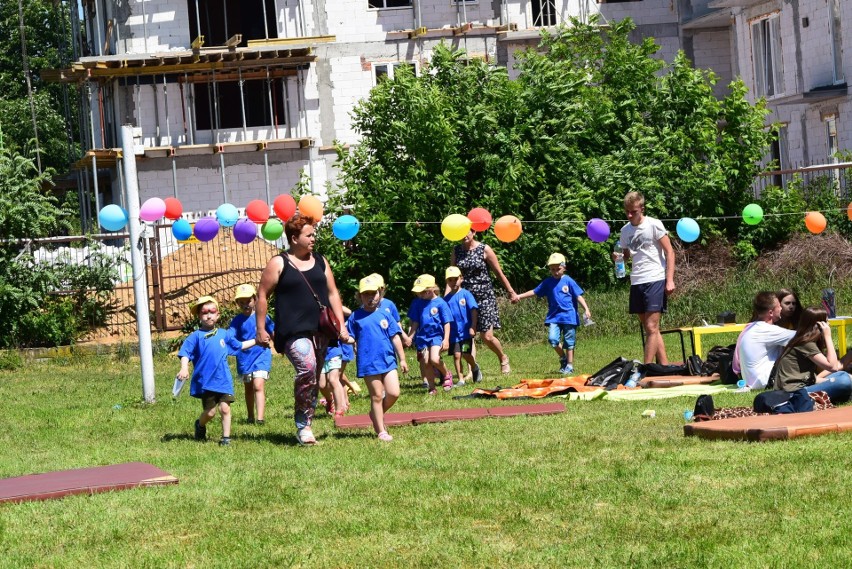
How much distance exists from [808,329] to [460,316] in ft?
17.7

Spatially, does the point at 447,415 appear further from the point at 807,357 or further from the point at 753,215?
the point at 753,215

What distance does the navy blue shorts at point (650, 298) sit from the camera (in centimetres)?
1542

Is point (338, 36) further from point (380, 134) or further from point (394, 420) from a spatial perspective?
point (394, 420)

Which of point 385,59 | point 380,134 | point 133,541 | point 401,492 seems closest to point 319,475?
point 401,492

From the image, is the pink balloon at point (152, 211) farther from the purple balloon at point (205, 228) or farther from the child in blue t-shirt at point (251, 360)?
the child in blue t-shirt at point (251, 360)

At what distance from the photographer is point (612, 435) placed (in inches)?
424

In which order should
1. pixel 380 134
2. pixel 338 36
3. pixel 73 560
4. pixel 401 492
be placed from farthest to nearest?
pixel 338 36 → pixel 380 134 → pixel 401 492 → pixel 73 560

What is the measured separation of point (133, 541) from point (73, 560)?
1.55ft

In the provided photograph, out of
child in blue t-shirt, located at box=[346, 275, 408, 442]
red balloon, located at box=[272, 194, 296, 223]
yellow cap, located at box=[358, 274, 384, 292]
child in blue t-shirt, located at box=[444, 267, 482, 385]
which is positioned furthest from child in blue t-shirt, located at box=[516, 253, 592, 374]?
child in blue t-shirt, located at box=[346, 275, 408, 442]

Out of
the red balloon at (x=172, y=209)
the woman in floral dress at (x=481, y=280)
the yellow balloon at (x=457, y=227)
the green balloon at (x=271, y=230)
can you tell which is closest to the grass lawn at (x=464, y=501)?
the woman in floral dress at (x=481, y=280)

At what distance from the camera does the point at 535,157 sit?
27.0 m

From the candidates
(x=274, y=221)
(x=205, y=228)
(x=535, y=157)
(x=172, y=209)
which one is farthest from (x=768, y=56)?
(x=172, y=209)

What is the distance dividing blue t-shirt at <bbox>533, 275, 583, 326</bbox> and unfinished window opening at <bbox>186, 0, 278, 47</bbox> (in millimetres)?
23991

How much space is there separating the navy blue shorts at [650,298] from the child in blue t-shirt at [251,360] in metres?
4.31
